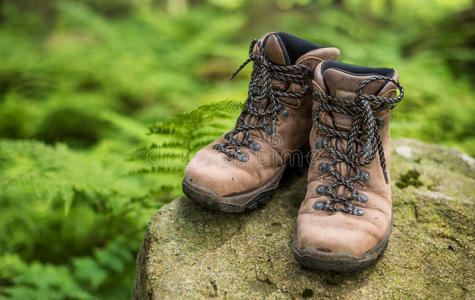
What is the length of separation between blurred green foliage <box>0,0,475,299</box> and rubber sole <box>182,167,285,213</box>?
0.51 metres

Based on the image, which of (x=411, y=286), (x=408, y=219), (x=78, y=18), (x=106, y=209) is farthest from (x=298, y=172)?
(x=78, y=18)

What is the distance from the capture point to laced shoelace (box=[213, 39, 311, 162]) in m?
1.73

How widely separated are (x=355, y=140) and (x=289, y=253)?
24.1 inches

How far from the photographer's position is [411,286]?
136 cm

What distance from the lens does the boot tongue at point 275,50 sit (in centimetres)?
170

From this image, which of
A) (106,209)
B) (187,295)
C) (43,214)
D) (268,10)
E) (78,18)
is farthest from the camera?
(268,10)

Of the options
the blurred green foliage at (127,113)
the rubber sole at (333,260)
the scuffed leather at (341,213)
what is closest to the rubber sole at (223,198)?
the scuffed leather at (341,213)

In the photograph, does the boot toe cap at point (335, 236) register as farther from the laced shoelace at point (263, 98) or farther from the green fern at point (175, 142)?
the green fern at point (175, 142)

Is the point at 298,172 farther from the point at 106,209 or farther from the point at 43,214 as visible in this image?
the point at 43,214

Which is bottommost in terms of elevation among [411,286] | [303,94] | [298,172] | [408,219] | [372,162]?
[411,286]

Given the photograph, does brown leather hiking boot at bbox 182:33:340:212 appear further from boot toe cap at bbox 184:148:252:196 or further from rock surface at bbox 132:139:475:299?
rock surface at bbox 132:139:475:299

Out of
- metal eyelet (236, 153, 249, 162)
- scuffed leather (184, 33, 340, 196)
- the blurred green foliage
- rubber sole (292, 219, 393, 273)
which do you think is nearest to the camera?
rubber sole (292, 219, 393, 273)

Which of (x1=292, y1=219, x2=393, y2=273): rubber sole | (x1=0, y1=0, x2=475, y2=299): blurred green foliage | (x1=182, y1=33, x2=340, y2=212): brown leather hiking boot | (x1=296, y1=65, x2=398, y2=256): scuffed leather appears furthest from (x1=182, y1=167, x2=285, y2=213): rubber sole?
(x1=0, y1=0, x2=475, y2=299): blurred green foliage

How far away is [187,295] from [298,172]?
1038mm
